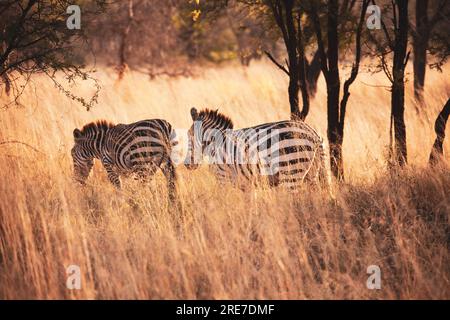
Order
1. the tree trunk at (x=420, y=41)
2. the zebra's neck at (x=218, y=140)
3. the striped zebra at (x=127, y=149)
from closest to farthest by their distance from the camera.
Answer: the zebra's neck at (x=218, y=140) < the striped zebra at (x=127, y=149) < the tree trunk at (x=420, y=41)

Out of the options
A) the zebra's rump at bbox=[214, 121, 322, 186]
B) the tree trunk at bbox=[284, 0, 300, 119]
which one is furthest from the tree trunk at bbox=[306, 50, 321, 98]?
the zebra's rump at bbox=[214, 121, 322, 186]

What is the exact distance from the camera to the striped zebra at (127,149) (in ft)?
20.2

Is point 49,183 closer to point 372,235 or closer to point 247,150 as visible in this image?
point 247,150

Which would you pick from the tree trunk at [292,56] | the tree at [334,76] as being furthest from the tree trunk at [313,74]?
the tree at [334,76]

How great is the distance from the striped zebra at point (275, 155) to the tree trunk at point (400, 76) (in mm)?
1015

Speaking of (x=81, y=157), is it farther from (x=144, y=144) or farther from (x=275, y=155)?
(x=275, y=155)

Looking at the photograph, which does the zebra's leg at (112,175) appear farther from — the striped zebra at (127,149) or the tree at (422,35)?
the tree at (422,35)

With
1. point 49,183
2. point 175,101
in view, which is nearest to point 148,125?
point 49,183

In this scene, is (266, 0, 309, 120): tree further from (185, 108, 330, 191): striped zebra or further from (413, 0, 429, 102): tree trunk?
(413, 0, 429, 102): tree trunk

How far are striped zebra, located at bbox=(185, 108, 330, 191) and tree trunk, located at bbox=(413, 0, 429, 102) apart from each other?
8.70 ft

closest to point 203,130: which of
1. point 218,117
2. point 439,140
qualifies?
point 218,117

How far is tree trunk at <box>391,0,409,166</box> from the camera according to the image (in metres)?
5.82

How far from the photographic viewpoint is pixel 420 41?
749 cm

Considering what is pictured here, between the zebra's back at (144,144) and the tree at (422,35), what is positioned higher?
the tree at (422,35)
